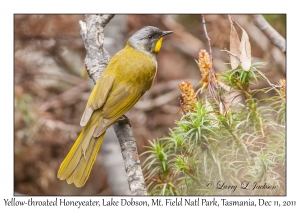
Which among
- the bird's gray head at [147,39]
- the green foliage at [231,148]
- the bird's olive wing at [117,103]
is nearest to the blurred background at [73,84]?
the bird's gray head at [147,39]

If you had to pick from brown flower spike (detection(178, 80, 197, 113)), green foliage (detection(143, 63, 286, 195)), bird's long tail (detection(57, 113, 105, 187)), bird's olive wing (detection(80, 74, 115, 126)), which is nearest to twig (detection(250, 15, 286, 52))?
green foliage (detection(143, 63, 286, 195))

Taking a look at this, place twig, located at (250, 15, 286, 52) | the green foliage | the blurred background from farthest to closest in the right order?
the blurred background, twig, located at (250, 15, 286, 52), the green foliage

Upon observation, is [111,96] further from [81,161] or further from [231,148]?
[231,148]

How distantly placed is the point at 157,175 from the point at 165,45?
2710 millimetres

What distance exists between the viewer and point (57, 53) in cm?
415

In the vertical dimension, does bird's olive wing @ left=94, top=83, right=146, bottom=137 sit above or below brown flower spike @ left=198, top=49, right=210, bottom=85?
below

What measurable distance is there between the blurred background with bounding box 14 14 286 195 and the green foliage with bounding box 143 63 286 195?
5.02ft

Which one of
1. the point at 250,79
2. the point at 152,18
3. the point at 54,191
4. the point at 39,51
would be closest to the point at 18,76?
the point at 39,51

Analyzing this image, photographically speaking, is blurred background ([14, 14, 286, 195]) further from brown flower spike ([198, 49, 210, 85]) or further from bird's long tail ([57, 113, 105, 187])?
brown flower spike ([198, 49, 210, 85])

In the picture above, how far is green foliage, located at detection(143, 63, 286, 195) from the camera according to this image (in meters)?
1.99

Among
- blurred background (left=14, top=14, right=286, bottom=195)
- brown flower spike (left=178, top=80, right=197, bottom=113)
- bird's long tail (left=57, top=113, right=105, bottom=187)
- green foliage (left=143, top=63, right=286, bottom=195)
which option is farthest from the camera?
blurred background (left=14, top=14, right=286, bottom=195)

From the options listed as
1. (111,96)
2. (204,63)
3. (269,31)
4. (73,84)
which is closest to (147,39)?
(111,96)

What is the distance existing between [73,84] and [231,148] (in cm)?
281

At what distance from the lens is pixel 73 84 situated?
14.6 feet
